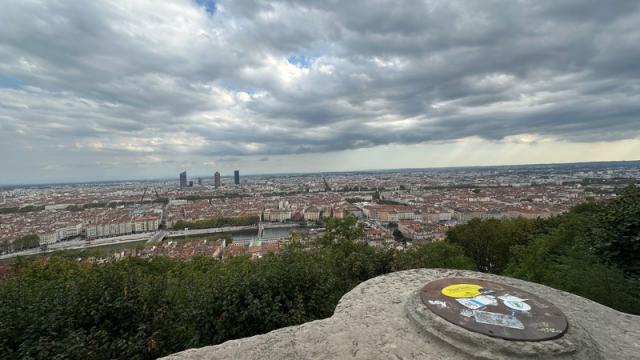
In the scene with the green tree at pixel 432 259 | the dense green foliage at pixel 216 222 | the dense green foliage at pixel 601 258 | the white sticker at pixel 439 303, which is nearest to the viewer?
the white sticker at pixel 439 303

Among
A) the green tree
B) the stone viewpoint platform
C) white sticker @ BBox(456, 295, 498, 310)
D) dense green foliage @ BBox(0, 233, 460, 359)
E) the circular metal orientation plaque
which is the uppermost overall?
white sticker @ BBox(456, 295, 498, 310)

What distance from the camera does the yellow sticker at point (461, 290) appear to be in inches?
182

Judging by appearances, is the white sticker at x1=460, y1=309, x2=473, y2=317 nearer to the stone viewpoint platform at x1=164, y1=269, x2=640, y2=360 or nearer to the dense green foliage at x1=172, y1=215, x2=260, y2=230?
the stone viewpoint platform at x1=164, y1=269, x2=640, y2=360

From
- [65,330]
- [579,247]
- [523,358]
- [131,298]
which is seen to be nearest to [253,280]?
[131,298]

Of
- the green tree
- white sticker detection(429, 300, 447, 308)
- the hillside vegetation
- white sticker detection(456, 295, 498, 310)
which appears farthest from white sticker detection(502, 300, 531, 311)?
the green tree

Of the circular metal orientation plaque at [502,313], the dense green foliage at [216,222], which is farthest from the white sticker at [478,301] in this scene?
the dense green foliage at [216,222]

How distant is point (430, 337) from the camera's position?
3.86 meters

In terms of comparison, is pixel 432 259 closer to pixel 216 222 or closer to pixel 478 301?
pixel 478 301

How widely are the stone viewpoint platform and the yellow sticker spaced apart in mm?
228

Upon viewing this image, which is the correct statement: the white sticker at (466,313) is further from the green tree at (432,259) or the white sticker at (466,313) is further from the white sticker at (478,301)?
the green tree at (432,259)

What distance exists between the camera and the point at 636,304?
580 centimetres

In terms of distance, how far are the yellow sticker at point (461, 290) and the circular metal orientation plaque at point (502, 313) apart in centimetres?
5

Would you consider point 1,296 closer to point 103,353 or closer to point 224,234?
point 103,353

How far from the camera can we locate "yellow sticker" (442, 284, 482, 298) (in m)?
4.62
